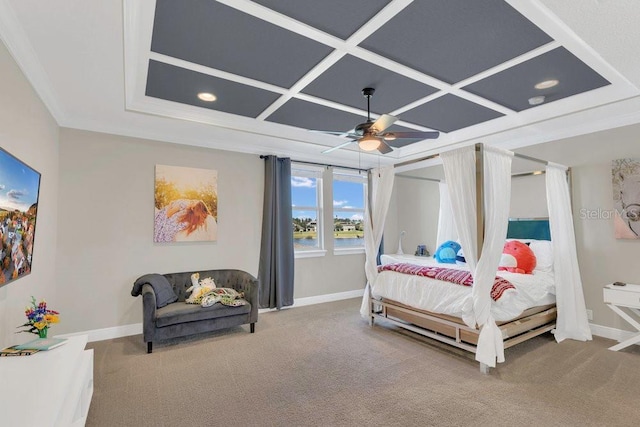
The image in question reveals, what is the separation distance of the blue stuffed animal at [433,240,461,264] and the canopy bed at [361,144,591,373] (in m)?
0.37

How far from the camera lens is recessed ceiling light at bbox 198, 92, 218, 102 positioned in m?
3.59

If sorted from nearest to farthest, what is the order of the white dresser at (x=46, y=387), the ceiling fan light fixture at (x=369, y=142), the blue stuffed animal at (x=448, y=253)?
the white dresser at (x=46, y=387) < the ceiling fan light fixture at (x=369, y=142) < the blue stuffed animal at (x=448, y=253)

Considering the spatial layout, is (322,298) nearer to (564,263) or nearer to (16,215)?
(564,263)

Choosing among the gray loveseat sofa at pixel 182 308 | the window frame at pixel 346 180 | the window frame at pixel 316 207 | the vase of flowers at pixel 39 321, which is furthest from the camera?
→ the window frame at pixel 346 180

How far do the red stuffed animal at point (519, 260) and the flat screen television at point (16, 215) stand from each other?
4.84 meters

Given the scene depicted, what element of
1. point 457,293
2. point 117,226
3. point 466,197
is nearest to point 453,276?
point 457,293

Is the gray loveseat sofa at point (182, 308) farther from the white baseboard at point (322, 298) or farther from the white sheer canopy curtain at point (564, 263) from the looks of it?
the white sheer canopy curtain at point (564, 263)

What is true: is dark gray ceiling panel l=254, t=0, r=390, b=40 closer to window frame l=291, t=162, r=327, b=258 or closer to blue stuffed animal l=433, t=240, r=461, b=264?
window frame l=291, t=162, r=327, b=258

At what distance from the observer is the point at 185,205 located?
14.9 feet

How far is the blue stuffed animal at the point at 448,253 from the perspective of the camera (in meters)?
4.67

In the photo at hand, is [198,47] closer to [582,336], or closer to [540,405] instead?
[540,405]

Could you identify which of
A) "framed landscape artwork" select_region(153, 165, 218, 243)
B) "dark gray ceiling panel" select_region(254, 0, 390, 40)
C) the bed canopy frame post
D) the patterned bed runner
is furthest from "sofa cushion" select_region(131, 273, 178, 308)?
the bed canopy frame post

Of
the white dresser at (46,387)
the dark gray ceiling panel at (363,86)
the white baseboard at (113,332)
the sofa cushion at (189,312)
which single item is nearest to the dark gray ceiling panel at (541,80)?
the dark gray ceiling panel at (363,86)

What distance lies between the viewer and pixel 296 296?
5.54 m
